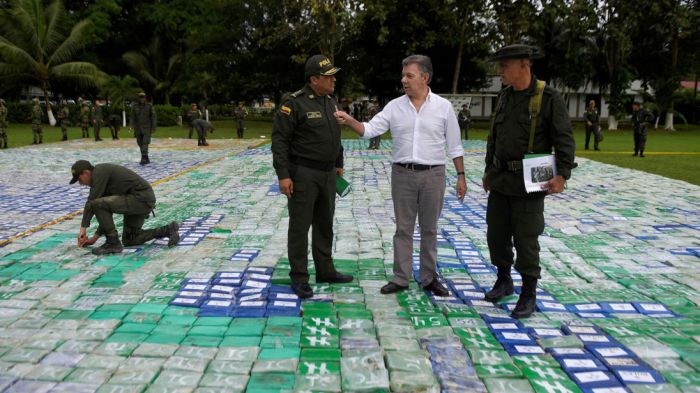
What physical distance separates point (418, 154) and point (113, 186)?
3.47 metres

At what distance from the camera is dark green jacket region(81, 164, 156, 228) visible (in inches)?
A: 231

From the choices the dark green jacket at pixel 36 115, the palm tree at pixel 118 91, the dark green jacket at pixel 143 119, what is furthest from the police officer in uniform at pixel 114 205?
the palm tree at pixel 118 91

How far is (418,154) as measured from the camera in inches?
178

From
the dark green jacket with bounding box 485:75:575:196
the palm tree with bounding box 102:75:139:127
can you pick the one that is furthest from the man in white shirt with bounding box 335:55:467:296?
the palm tree with bounding box 102:75:139:127

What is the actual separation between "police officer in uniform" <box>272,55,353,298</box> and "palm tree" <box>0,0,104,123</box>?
113ft

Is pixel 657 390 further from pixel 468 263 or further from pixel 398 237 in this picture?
pixel 468 263

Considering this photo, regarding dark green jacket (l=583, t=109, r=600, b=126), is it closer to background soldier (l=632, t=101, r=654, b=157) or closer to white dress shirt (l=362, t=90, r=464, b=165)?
background soldier (l=632, t=101, r=654, b=157)

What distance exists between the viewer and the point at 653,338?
12.5 feet

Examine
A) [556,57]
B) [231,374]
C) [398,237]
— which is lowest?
[231,374]

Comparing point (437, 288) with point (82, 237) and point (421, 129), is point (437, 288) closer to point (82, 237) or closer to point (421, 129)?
point (421, 129)

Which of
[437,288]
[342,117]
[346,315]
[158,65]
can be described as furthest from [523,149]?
[158,65]

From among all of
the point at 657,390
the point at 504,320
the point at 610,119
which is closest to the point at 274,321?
the point at 504,320

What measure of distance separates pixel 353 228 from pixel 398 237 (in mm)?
2605

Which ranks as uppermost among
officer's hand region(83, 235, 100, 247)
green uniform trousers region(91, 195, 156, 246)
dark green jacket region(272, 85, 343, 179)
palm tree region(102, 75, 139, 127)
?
palm tree region(102, 75, 139, 127)
